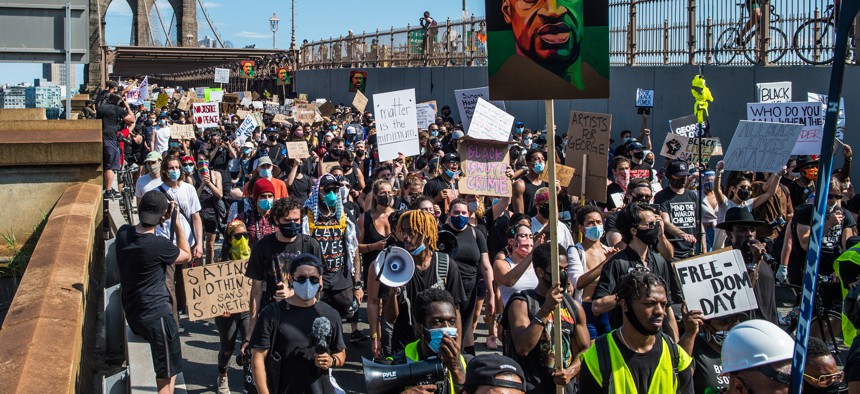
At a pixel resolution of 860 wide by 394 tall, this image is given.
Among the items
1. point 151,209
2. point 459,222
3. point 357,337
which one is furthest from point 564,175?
point 151,209

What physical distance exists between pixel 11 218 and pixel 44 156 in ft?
2.00

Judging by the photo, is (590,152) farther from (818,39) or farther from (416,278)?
(818,39)

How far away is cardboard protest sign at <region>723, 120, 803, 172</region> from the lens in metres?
10.4

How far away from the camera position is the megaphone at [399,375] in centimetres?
459

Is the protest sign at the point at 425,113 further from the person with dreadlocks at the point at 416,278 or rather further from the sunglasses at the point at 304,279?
the sunglasses at the point at 304,279

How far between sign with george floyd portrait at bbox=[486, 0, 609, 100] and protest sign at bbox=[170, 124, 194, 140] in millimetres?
15393

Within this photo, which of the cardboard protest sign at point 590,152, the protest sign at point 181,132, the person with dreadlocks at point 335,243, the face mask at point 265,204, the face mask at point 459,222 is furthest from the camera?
the protest sign at point 181,132

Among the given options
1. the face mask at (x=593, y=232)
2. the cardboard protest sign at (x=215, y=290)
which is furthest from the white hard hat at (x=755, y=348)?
the cardboard protest sign at (x=215, y=290)

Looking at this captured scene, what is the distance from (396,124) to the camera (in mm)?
12797

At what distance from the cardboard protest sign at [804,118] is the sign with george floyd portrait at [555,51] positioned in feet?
24.8

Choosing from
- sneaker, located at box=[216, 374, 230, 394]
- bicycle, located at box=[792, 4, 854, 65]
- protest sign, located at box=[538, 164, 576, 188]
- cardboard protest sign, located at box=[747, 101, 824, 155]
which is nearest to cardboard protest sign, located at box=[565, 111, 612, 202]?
protest sign, located at box=[538, 164, 576, 188]

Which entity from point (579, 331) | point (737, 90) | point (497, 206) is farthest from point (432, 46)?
point (579, 331)

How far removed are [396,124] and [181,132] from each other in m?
8.22

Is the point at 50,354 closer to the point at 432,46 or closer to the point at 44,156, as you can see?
the point at 44,156
